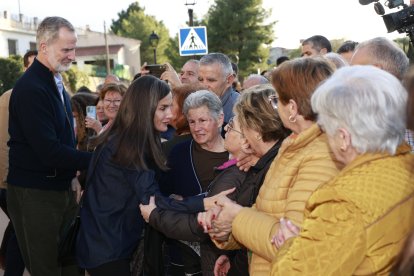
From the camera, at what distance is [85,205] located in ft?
11.9

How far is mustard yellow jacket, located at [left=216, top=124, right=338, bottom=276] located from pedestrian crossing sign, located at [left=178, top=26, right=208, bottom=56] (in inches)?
409

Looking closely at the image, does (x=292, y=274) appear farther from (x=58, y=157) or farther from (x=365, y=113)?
(x=58, y=157)

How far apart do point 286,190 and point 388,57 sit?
4.72ft

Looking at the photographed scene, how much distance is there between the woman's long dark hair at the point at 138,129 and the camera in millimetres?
3447

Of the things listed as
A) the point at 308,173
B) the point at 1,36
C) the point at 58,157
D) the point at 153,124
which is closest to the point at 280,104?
the point at 308,173

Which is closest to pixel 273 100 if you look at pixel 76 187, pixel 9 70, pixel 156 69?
pixel 76 187

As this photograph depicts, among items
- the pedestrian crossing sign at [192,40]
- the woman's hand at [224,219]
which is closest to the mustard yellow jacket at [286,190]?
the woman's hand at [224,219]

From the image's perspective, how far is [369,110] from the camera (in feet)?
6.47

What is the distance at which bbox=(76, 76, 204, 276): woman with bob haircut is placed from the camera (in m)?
3.45

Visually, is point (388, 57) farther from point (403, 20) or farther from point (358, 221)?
point (358, 221)

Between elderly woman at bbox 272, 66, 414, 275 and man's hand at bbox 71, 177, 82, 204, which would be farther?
man's hand at bbox 71, 177, 82, 204

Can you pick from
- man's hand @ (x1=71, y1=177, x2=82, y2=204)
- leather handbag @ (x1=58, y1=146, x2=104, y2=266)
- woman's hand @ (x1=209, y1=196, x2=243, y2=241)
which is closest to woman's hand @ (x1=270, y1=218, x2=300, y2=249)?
woman's hand @ (x1=209, y1=196, x2=243, y2=241)

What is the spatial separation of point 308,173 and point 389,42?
1591mm

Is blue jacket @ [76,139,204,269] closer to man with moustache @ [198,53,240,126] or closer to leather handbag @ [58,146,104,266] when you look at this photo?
leather handbag @ [58,146,104,266]
